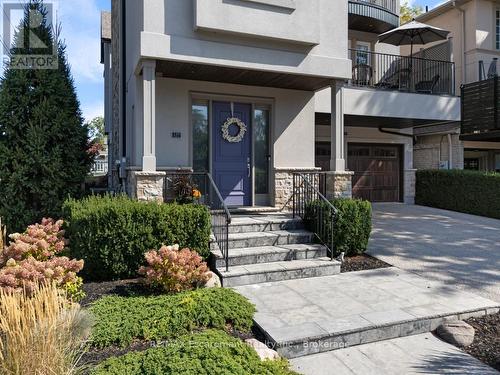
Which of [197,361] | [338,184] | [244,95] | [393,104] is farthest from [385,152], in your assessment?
[197,361]

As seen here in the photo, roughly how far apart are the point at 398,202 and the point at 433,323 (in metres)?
9.47

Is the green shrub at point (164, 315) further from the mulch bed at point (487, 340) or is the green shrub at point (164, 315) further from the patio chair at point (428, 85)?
the patio chair at point (428, 85)

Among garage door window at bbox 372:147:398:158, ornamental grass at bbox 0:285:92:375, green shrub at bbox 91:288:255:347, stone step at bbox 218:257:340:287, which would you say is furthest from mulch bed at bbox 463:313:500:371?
garage door window at bbox 372:147:398:158

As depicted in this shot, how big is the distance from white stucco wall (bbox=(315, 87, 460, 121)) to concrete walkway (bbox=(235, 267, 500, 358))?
508cm

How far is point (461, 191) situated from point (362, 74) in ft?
14.6

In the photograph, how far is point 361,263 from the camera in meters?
5.86

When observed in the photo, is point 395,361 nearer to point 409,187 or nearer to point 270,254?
point 270,254

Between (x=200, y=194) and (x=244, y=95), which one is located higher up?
(x=244, y=95)

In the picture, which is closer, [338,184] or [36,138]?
[36,138]

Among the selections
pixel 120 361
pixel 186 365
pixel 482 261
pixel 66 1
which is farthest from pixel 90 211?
pixel 482 261

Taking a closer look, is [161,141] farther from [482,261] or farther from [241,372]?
[482,261]

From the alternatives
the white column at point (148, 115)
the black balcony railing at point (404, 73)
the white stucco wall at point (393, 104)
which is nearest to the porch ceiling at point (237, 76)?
the white column at point (148, 115)

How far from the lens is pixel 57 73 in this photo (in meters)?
7.11

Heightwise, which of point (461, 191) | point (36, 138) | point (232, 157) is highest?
point (36, 138)
